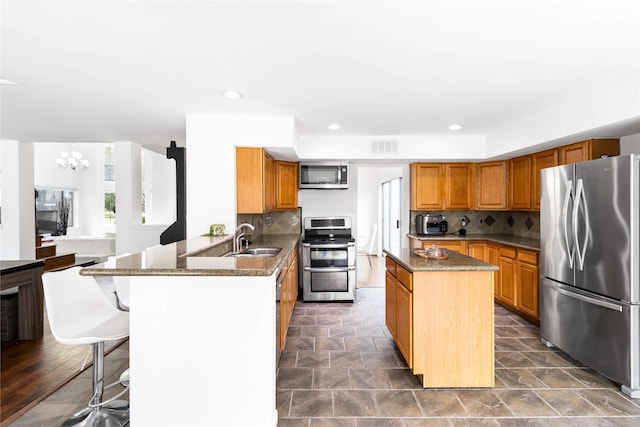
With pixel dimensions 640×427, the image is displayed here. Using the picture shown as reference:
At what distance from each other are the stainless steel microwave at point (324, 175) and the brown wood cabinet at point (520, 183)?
231 centimetres

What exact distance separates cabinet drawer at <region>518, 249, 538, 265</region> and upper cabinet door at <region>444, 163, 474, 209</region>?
130 cm

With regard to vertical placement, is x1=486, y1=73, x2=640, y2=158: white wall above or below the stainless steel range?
above

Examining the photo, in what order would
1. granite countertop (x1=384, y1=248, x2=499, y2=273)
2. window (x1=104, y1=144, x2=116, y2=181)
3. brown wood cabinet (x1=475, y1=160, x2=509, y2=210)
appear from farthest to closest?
window (x1=104, y1=144, x2=116, y2=181)
brown wood cabinet (x1=475, y1=160, x2=509, y2=210)
granite countertop (x1=384, y1=248, x2=499, y2=273)

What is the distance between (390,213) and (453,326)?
605 centimetres

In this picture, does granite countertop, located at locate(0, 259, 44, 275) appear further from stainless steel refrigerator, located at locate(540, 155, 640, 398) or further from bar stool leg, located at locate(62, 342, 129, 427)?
stainless steel refrigerator, located at locate(540, 155, 640, 398)

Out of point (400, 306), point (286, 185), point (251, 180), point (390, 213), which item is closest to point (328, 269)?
point (286, 185)

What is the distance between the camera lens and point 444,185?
492 centimetres

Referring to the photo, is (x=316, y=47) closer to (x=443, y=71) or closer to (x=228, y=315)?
(x=443, y=71)

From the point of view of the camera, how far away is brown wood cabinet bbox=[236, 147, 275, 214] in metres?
3.53

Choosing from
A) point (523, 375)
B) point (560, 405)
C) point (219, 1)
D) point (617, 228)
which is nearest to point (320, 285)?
point (523, 375)

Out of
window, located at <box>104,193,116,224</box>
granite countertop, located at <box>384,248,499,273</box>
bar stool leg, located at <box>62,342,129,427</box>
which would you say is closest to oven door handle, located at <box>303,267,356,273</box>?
granite countertop, located at <box>384,248,499,273</box>

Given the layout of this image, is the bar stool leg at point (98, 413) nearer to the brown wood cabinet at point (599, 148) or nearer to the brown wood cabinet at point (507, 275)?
the brown wood cabinet at point (507, 275)

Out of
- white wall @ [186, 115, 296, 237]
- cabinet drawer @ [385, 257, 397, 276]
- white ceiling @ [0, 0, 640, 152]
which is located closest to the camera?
white ceiling @ [0, 0, 640, 152]

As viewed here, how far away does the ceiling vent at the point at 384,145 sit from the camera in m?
4.51
